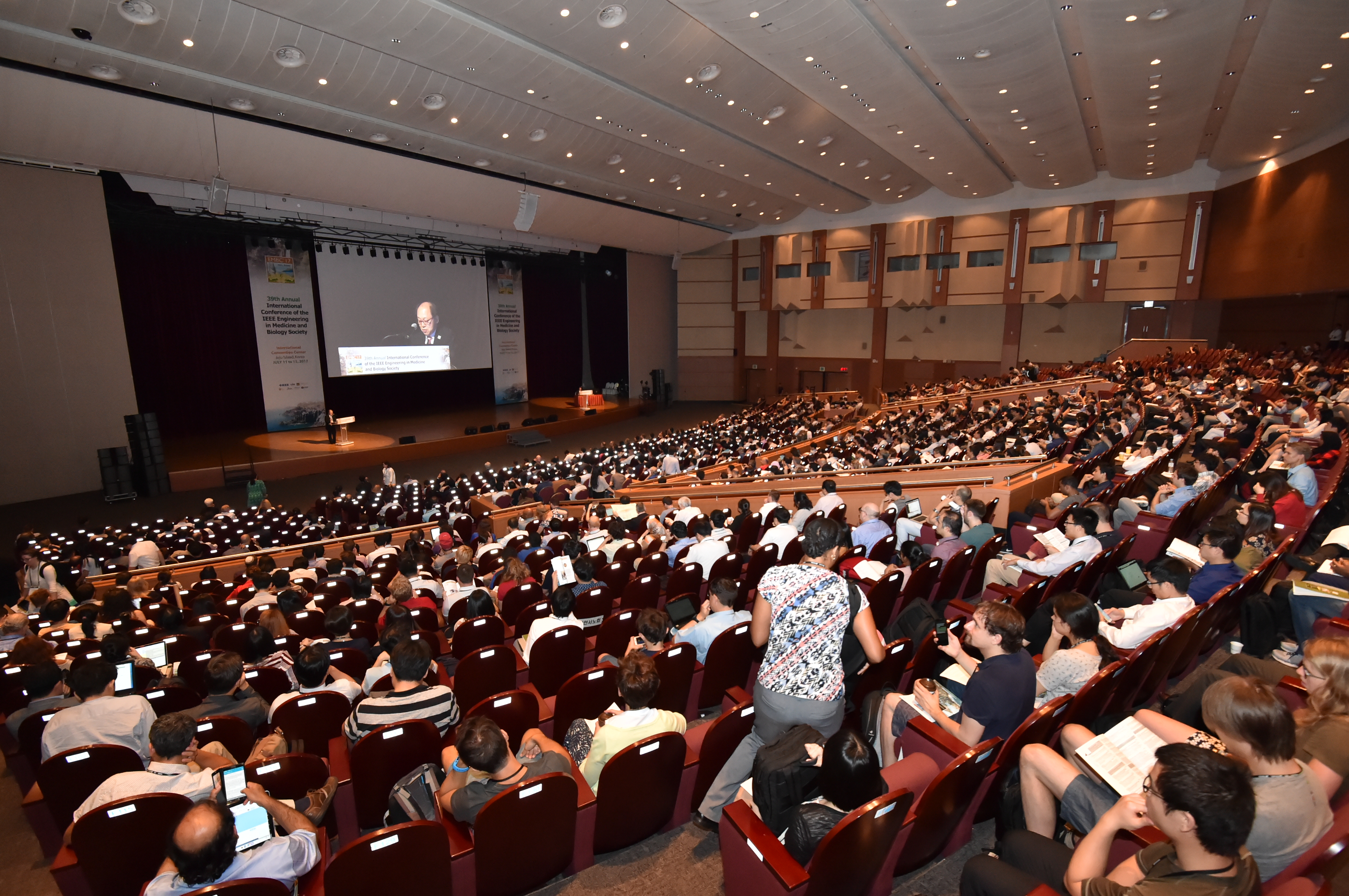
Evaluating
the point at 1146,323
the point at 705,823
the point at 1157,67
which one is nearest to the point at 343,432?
the point at 705,823

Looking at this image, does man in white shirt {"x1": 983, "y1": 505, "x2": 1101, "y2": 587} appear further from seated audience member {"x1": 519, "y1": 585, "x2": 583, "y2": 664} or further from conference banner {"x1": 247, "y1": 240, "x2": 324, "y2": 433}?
conference banner {"x1": 247, "y1": 240, "x2": 324, "y2": 433}

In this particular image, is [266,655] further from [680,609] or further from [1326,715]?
[1326,715]

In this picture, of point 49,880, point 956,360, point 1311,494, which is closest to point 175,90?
point 49,880

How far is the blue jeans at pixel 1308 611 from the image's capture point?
314 centimetres

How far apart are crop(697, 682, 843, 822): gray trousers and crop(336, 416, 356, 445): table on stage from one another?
17.4 meters

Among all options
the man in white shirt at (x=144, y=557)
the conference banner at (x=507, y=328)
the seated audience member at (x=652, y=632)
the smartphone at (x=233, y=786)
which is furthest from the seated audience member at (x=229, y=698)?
the conference banner at (x=507, y=328)

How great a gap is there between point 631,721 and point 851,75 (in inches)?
519

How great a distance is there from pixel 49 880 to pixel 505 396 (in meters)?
21.8

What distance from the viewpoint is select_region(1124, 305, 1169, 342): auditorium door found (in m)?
21.2

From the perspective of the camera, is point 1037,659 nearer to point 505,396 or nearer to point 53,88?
point 53,88

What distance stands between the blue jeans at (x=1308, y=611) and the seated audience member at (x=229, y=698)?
5.19 metres

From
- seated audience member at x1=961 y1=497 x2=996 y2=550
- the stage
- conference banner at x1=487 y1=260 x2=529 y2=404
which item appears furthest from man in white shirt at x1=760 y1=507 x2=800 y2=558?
conference banner at x1=487 y1=260 x2=529 y2=404

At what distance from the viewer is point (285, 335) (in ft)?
58.8

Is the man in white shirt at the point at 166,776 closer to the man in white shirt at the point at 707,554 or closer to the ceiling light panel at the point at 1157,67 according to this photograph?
the man in white shirt at the point at 707,554
